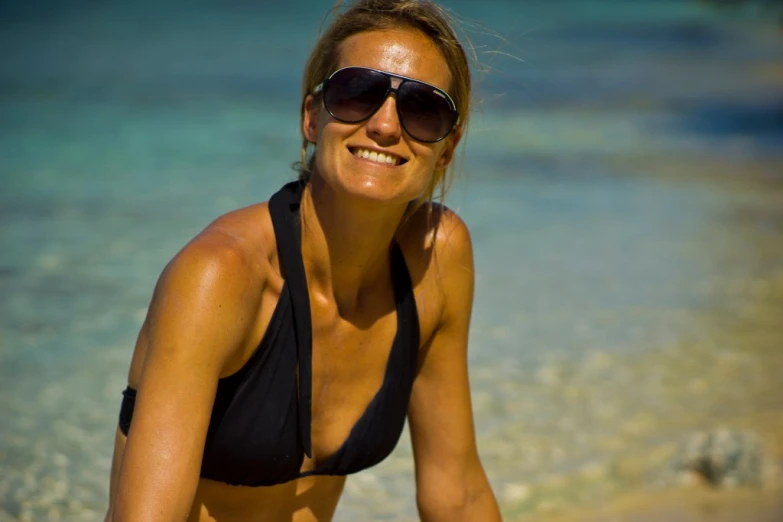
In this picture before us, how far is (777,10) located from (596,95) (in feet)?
43.5

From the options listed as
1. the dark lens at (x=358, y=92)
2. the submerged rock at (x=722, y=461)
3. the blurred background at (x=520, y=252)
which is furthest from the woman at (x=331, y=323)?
the submerged rock at (x=722, y=461)

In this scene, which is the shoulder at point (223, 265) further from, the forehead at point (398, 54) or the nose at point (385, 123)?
the forehead at point (398, 54)

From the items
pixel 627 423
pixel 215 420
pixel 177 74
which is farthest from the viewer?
pixel 177 74

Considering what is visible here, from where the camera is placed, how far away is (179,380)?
2027 millimetres

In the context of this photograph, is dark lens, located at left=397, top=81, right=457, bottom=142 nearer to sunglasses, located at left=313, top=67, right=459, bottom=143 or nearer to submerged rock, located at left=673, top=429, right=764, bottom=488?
sunglasses, located at left=313, top=67, right=459, bottom=143

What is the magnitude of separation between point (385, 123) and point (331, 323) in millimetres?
490

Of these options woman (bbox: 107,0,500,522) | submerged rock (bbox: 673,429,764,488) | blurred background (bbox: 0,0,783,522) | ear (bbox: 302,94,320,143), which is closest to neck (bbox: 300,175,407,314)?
woman (bbox: 107,0,500,522)

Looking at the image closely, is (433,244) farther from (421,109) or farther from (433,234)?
(421,109)

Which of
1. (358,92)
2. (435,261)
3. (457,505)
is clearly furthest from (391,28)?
(457,505)

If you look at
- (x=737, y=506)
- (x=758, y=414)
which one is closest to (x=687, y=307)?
(x=758, y=414)

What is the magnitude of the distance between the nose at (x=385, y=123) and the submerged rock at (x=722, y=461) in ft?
7.64

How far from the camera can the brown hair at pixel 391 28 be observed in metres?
2.32

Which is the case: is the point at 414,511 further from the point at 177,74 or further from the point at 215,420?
the point at 177,74

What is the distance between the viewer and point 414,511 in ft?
12.8
